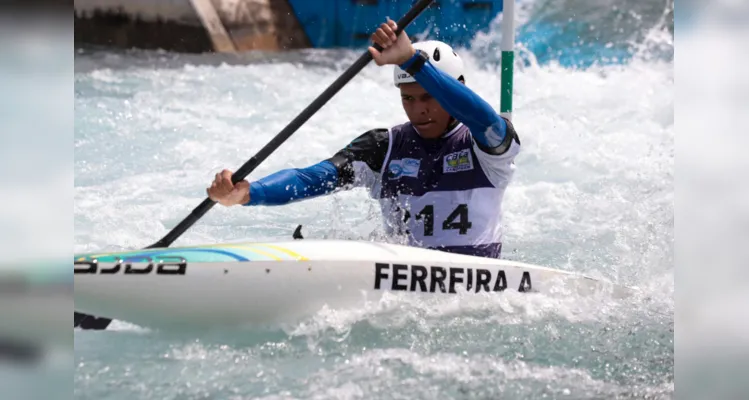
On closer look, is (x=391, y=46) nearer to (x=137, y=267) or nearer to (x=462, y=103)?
(x=462, y=103)

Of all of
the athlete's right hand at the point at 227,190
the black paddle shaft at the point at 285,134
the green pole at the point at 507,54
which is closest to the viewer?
the athlete's right hand at the point at 227,190

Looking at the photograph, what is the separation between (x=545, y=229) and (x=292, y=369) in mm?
3674

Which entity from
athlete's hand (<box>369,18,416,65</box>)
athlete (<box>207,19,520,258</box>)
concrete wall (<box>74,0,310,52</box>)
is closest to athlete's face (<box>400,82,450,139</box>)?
athlete (<box>207,19,520,258</box>)

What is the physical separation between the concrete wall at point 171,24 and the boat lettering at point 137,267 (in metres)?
8.43

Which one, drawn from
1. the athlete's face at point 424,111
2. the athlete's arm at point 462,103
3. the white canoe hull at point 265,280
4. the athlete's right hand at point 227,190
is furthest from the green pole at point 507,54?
the athlete's right hand at point 227,190

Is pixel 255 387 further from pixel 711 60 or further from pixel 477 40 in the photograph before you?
pixel 477 40

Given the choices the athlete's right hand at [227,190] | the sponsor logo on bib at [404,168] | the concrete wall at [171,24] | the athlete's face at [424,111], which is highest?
the concrete wall at [171,24]

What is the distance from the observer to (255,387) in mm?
3006

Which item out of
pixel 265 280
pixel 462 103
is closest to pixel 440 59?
pixel 462 103

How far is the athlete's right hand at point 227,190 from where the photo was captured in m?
3.63

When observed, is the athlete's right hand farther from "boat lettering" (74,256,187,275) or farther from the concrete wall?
the concrete wall

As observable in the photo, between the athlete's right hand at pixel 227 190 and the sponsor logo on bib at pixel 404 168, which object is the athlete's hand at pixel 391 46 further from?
the athlete's right hand at pixel 227 190

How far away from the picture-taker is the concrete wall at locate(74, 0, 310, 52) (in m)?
11.2

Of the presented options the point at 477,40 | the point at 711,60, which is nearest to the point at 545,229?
the point at 711,60
